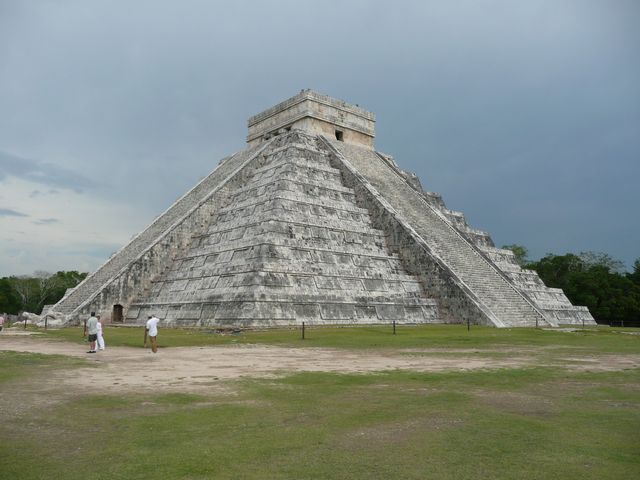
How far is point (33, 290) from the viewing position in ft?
213

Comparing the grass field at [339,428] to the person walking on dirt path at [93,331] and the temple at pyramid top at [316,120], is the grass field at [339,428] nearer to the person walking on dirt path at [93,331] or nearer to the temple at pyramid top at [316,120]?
the person walking on dirt path at [93,331]

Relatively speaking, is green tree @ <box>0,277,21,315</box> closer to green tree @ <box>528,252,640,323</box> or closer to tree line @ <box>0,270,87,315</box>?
tree line @ <box>0,270,87,315</box>

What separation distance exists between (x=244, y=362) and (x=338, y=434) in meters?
6.17

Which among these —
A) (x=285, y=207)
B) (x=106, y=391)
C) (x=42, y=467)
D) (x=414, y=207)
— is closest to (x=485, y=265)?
(x=414, y=207)

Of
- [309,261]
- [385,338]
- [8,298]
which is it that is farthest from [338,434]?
[8,298]

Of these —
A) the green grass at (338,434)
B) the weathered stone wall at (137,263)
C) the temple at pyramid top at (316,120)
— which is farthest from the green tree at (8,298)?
the green grass at (338,434)

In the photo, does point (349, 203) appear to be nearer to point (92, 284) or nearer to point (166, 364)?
point (92, 284)

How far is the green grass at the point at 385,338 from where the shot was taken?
50.9 feet

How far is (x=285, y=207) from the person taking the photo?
24719 millimetres

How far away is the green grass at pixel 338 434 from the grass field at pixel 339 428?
17 mm

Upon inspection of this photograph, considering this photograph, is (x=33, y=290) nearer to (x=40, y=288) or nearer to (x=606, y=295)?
(x=40, y=288)

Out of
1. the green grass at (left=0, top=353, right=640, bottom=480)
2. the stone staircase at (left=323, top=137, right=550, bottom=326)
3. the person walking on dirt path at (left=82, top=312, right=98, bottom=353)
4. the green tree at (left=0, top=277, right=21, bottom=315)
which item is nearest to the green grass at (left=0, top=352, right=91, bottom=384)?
the person walking on dirt path at (left=82, top=312, right=98, bottom=353)

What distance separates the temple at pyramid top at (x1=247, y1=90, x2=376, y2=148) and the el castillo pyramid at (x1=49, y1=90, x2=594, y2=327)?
67.8 inches

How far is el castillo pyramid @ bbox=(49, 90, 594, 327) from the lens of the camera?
71.1ft
